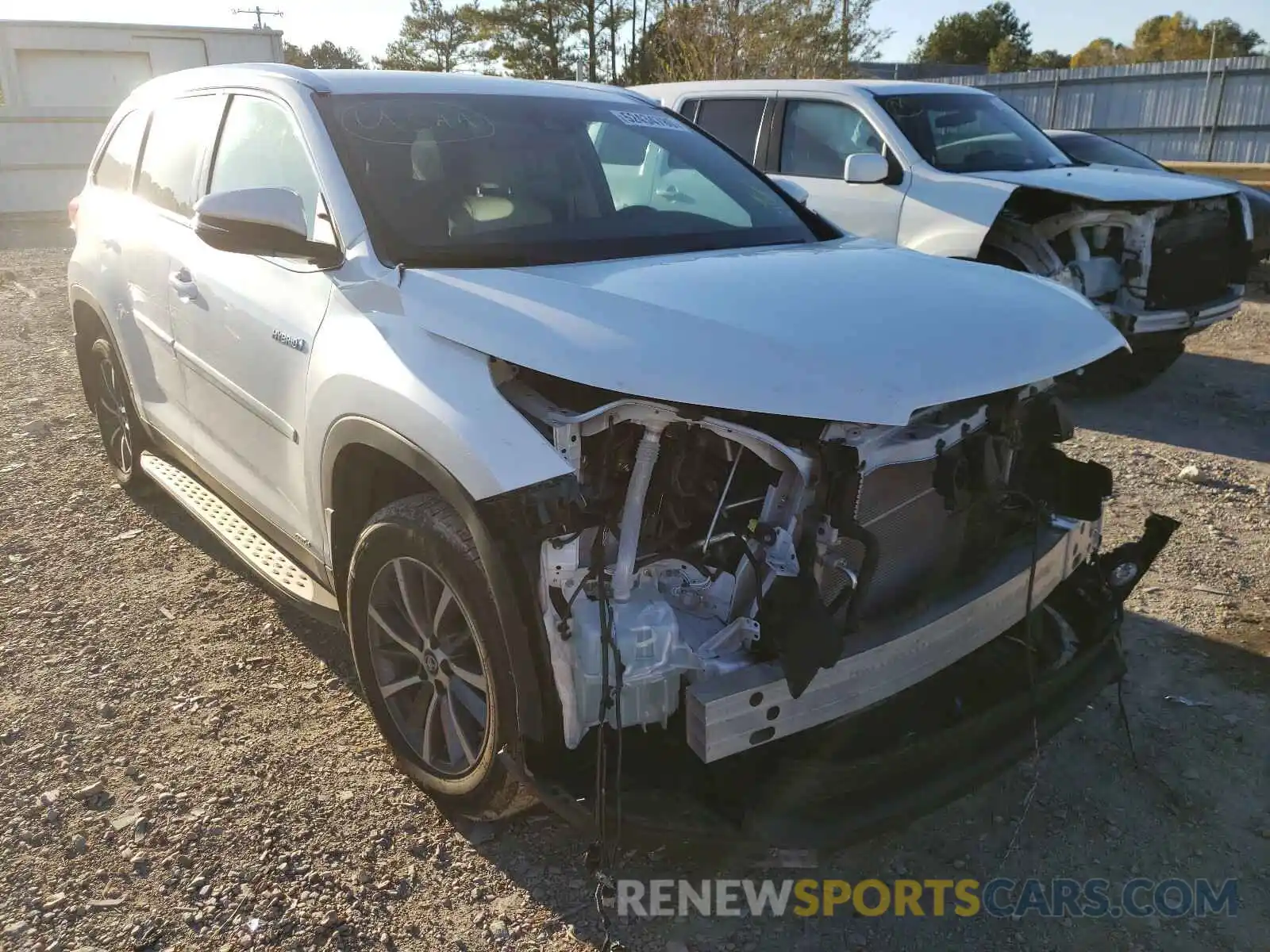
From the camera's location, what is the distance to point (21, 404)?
22.8ft

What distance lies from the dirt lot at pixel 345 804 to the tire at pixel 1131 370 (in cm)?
278

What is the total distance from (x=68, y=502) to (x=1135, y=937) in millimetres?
5134

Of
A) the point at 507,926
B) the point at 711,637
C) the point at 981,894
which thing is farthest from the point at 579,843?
the point at 981,894

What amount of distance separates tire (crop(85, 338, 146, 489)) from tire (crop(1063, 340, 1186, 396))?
6.14 metres

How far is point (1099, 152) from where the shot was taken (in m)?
10.1

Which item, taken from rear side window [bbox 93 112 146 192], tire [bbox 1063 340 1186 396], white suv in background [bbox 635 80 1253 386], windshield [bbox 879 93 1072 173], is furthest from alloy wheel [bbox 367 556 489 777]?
tire [bbox 1063 340 1186 396]

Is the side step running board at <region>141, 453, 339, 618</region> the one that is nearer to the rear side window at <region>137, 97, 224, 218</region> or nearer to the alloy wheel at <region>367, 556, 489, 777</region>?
the alloy wheel at <region>367, 556, 489, 777</region>

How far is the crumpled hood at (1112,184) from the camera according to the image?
6168mm

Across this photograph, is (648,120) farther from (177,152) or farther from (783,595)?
(783,595)

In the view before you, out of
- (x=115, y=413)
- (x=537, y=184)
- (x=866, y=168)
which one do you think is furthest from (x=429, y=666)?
(x=866, y=168)

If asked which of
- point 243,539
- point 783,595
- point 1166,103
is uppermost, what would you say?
point 1166,103

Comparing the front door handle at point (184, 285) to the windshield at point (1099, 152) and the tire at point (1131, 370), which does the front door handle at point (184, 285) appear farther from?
the windshield at point (1099, 152)

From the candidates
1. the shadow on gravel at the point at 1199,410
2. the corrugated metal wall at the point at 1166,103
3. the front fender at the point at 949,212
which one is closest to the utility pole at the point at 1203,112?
the corrugated metal wall at the point at 1166,103

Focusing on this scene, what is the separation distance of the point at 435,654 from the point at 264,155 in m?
1.85
